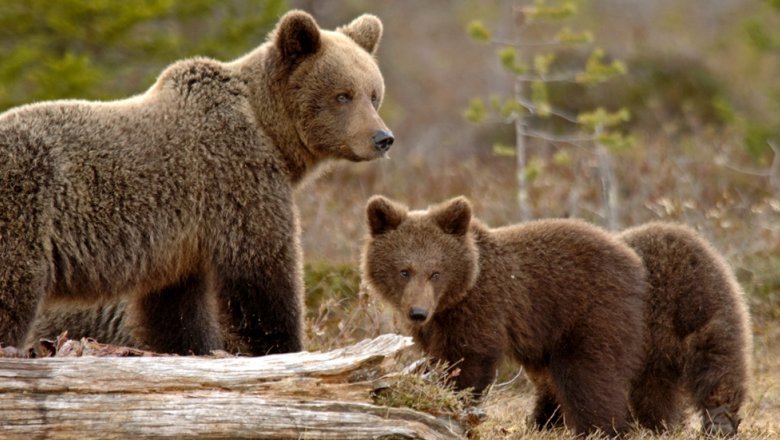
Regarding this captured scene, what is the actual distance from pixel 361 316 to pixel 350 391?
333 centimetres

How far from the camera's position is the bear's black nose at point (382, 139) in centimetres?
714

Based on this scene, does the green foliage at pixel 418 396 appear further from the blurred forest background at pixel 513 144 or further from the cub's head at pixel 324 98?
the blurred forest background at pixel 513 144

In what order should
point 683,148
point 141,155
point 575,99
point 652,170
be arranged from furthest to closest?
point 575,99 → point 683,148 → point 652,170 → point 141,155

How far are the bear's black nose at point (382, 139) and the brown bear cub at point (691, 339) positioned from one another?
210 centimetres

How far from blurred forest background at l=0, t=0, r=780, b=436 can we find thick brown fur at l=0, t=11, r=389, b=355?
127 centimetres

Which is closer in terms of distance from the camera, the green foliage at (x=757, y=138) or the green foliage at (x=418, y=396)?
the green foliage at (x=418, y=396)

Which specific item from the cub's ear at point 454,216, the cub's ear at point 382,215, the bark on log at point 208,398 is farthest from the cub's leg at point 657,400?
the bark on log at point 208,398

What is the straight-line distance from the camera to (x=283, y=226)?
693 cm

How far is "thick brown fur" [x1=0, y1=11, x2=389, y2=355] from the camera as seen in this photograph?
639 cm

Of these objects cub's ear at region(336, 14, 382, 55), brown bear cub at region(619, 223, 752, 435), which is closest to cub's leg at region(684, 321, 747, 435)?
brown bear cub at region(619, 223, 752, 435)

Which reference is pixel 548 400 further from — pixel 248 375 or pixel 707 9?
pixel 707 9

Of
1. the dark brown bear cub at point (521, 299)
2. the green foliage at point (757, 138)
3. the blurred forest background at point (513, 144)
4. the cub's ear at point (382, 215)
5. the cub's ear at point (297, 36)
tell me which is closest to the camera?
the cub's ear at point (297, 36)

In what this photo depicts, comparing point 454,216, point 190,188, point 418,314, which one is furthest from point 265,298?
point 454,216

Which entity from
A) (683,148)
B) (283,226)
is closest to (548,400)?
(283,226)
